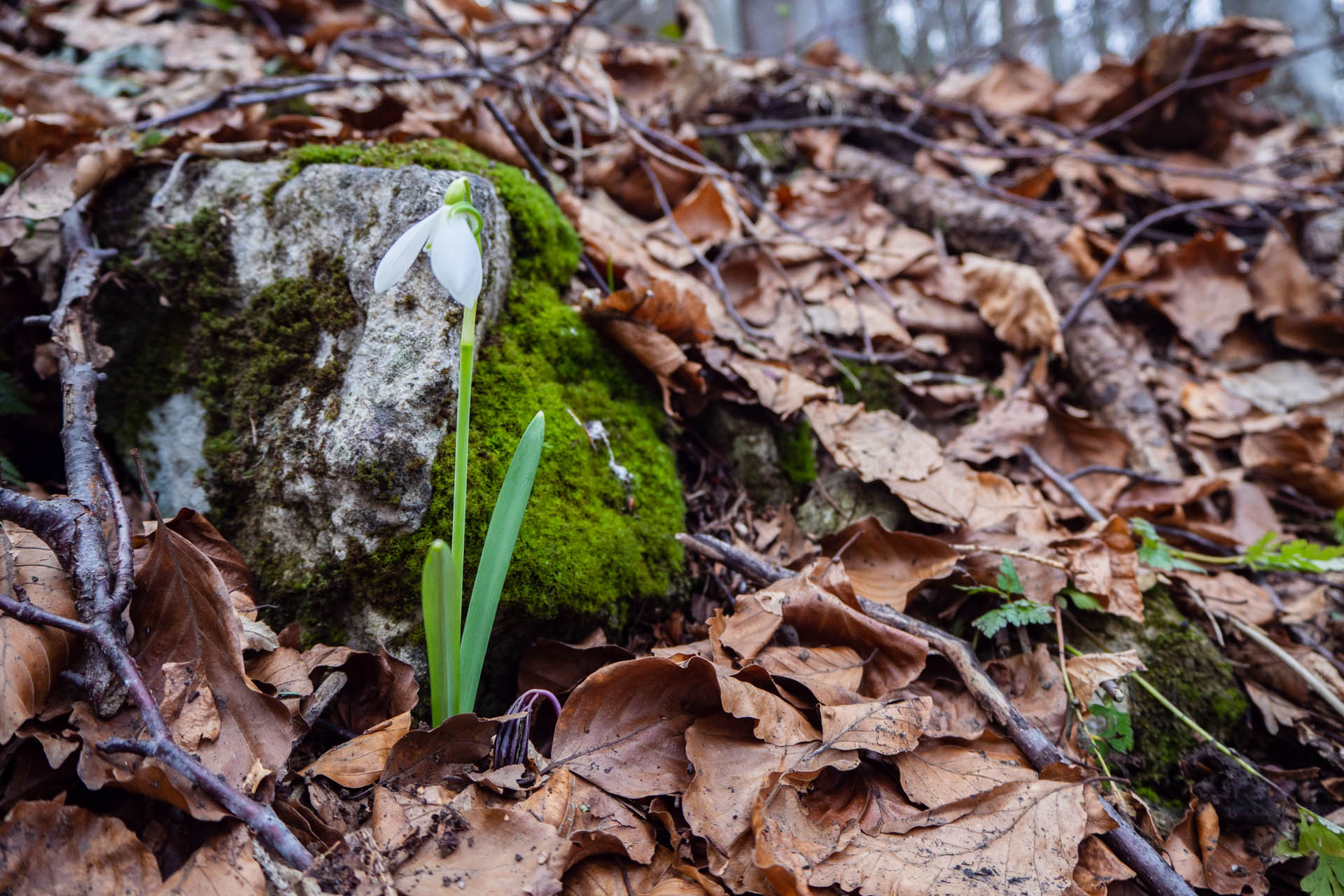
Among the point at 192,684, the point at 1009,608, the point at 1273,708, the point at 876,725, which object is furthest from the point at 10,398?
the point at 1273,708

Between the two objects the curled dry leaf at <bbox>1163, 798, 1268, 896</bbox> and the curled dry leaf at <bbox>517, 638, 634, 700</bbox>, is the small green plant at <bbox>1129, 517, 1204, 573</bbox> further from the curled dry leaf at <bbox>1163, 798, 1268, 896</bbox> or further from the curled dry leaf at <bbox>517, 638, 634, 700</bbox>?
the curled dry leaf at <bbox>517, 638, 634, 700</bbox>

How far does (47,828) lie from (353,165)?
148 cm

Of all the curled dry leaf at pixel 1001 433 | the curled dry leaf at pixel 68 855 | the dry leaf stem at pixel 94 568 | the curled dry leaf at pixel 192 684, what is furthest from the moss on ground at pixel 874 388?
the curled dry leaf at pixel 68 855

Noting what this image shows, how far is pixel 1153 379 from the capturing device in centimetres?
271

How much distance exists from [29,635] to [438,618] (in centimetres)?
64

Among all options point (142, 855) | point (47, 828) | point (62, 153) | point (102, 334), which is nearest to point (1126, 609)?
point (142, 855)

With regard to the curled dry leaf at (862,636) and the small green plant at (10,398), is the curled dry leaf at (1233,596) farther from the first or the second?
the small green plant at (10,398)

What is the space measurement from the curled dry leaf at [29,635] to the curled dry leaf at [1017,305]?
2.82 m

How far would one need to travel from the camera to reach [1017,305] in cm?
261

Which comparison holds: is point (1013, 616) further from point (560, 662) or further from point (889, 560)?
point (560, 662)

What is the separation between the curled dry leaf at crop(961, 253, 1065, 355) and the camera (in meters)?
2.57

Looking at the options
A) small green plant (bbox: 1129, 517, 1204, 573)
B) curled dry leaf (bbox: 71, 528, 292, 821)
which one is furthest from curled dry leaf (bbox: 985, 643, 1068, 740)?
curled dry leaf (bbox: 71, 528, 292, 821)

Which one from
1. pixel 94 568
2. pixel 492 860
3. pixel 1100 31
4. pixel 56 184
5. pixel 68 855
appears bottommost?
pixel 492 860

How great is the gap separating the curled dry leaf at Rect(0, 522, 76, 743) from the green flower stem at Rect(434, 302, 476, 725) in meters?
0.62
